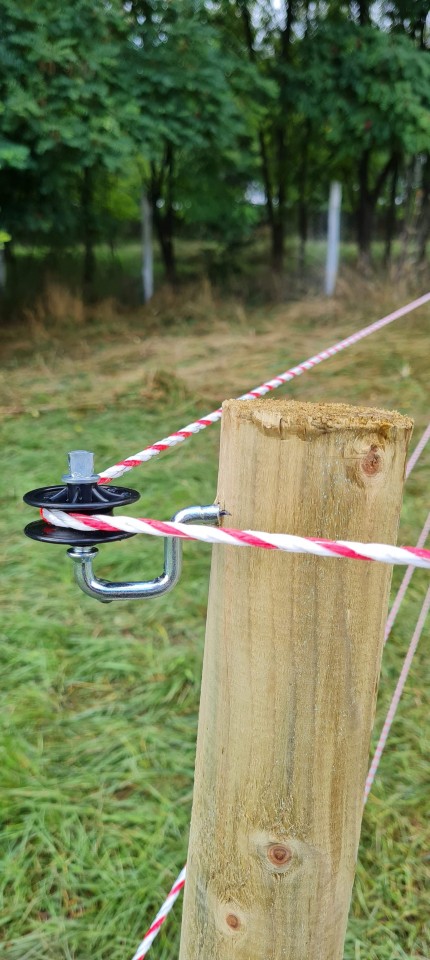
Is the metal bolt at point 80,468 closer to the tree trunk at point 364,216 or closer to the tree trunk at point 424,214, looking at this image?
the tree trunk at point 424,214

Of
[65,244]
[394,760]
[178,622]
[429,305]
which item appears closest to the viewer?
[394,760]

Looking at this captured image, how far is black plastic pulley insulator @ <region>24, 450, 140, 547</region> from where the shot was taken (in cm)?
88

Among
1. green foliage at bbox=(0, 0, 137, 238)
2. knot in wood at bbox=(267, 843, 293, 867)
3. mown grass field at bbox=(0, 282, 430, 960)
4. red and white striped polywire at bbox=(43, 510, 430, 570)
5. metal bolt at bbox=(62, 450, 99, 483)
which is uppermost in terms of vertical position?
green foliage at bbox=(0, 0, 137, 238)

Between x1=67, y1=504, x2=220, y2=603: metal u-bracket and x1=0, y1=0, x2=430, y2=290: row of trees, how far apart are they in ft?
18.7

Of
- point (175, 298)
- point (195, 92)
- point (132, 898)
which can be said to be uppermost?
point (195, 92)

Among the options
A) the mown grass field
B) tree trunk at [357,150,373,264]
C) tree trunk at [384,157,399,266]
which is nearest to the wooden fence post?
the mown grass field

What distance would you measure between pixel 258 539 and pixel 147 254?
11.1m

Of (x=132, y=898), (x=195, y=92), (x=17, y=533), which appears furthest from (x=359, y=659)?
(x=195, y=92)

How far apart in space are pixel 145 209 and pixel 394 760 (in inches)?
419

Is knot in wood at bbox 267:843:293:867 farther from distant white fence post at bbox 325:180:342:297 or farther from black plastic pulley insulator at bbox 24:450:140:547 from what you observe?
distant white fence post at bbox 325:180:342:297

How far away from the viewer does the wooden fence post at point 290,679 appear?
87 cm

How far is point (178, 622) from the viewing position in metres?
2.99

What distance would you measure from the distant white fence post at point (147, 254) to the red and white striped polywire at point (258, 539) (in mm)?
10597

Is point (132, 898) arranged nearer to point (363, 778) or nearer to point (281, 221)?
point (363, 778)
